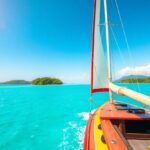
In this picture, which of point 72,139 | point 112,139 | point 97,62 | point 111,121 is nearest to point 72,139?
point 72,139

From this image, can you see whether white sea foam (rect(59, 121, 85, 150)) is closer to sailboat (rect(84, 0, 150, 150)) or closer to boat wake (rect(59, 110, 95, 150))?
boat wake (rect(59, 110, 95, 150))

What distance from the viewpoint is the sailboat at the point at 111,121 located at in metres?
2.96

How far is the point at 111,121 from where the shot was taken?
13.6 ft

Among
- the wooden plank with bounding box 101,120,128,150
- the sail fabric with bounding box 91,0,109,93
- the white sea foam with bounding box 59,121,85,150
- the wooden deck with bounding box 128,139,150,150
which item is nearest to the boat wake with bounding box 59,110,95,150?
the white sea foam with bounding box 59,121,85,150

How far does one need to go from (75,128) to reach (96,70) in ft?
23.2

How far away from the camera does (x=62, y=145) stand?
27.8 feet

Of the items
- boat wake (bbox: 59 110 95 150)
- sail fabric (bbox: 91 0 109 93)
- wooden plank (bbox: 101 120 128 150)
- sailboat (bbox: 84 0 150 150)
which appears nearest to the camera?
wooden plank (bbox: 101 120 128 150)

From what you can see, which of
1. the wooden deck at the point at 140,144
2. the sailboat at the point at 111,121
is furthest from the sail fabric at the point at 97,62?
the wooden deck at the point at 140,144

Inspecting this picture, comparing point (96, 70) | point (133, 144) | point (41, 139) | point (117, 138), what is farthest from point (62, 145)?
point (117, 138)

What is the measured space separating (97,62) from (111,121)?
3.44 m

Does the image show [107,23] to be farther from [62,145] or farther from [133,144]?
[62,145]

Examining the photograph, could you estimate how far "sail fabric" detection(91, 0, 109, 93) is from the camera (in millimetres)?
6746

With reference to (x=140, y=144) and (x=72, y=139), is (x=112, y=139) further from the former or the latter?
(x=72, y=139)

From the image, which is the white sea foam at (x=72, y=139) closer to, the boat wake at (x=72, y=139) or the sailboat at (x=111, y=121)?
the boat wake at (x=72, y=139)
